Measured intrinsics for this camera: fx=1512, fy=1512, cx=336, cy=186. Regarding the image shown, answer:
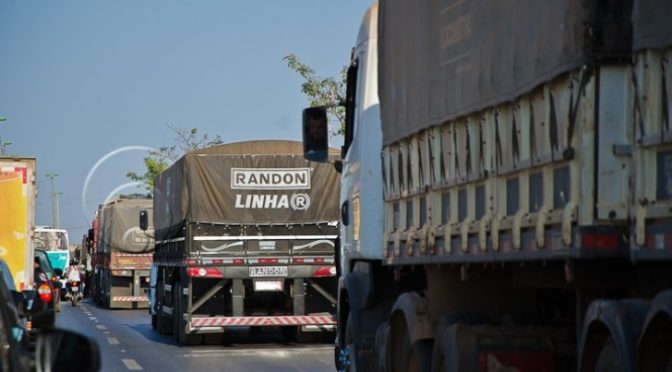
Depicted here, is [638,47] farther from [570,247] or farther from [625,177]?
[570,247]

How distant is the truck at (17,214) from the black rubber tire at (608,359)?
18.2 m

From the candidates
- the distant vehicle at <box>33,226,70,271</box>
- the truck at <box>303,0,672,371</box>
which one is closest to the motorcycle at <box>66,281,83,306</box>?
the distant vehicle at <box>33,226,70,271</box>

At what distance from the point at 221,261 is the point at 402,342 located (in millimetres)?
12354

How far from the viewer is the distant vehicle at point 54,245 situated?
A: 5756 centimetres

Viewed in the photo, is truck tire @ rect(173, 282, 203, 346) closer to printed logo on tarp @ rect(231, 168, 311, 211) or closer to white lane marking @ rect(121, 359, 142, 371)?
printed logo on tarp @ rect(231, 168, 311, 211)

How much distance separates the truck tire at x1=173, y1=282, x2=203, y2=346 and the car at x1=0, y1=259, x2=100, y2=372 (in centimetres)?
1789

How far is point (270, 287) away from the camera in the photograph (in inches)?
941

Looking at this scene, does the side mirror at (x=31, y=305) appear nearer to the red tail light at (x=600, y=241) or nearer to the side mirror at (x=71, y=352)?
the red tail light at (x=600, y=241)

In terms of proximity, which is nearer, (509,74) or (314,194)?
(509,74)

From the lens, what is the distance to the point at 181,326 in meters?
25.2

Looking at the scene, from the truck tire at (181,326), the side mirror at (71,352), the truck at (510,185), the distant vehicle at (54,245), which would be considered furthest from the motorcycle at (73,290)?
the side mirror at (71,352)

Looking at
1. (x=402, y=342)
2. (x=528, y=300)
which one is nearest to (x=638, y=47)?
(x=528, y=300)

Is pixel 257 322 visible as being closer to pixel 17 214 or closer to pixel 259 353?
pixel 259 353

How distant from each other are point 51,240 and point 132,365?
38985 millimetres
